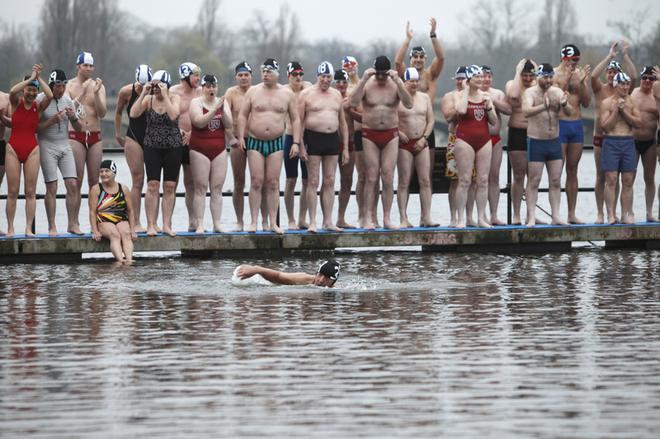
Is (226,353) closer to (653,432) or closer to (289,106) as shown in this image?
(653,432)

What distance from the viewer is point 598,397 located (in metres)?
9.60

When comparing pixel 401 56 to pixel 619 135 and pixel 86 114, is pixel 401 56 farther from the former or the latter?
pixel 86 114

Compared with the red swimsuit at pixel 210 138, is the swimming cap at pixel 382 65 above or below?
above

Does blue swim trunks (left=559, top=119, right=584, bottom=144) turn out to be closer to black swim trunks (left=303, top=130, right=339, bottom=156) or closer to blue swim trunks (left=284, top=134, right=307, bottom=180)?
black swim trunks (left=303, top=130, right=339, bottom=156)

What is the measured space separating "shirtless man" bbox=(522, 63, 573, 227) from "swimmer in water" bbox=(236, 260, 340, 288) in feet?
16.8

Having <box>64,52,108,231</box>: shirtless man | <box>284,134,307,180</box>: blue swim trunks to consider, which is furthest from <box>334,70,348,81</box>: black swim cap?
<box>64,52,108,231</box>: shirtless man

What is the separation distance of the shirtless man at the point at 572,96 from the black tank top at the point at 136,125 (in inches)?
228

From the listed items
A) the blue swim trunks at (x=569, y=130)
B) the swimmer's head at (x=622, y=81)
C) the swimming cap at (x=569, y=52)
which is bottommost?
the blue swim trunks at (x=569, y=130)

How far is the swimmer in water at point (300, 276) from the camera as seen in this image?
1576cm

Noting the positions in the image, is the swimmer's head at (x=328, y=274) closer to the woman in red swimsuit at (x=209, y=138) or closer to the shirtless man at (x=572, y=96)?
the woman in red swimsuit at (x=209, y=138)

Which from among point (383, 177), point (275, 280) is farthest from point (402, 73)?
point (275, 280)

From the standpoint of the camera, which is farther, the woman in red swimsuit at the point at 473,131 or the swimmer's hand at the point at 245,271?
the woman in red swimsuit at the point at 473,131

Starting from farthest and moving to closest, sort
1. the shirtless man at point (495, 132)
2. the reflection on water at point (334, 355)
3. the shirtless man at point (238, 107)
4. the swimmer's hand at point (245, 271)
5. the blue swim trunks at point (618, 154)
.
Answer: the blue swim trunks at point (618, 154) < the shirtless man at point (495, 132) < the shirtless man at point (238, 107) < the swimmer's hand at point (245, 271) < the reflection on water at point (334, 355)

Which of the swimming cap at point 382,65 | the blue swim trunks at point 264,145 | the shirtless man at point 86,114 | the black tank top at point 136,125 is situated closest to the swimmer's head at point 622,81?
the swimming cap at point 382,65
